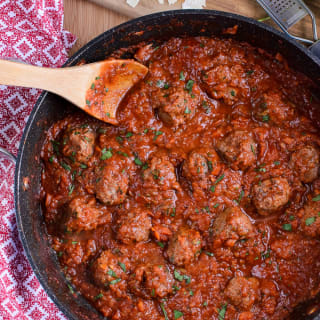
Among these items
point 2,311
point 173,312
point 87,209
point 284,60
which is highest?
point 284,60

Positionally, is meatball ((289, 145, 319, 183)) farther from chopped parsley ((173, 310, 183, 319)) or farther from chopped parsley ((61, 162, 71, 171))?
chopped parsley ((61, 162, 71, 171))

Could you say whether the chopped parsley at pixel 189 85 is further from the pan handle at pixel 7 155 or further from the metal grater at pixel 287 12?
the pan handle at pixel 7 155

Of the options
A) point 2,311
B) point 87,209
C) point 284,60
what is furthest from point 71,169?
point 284,60

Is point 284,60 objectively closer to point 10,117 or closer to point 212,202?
point 212,202

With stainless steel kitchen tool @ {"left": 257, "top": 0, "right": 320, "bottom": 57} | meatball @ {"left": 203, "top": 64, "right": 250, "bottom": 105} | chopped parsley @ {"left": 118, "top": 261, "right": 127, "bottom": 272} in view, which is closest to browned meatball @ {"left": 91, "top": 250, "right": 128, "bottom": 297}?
chopped parsley @ {"left": 118, "top": 261, "right": 127, "bottom": 272}

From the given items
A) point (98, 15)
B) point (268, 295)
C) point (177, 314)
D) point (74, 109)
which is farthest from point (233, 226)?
point (98, 15)

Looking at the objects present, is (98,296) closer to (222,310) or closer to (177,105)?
(222,310)
